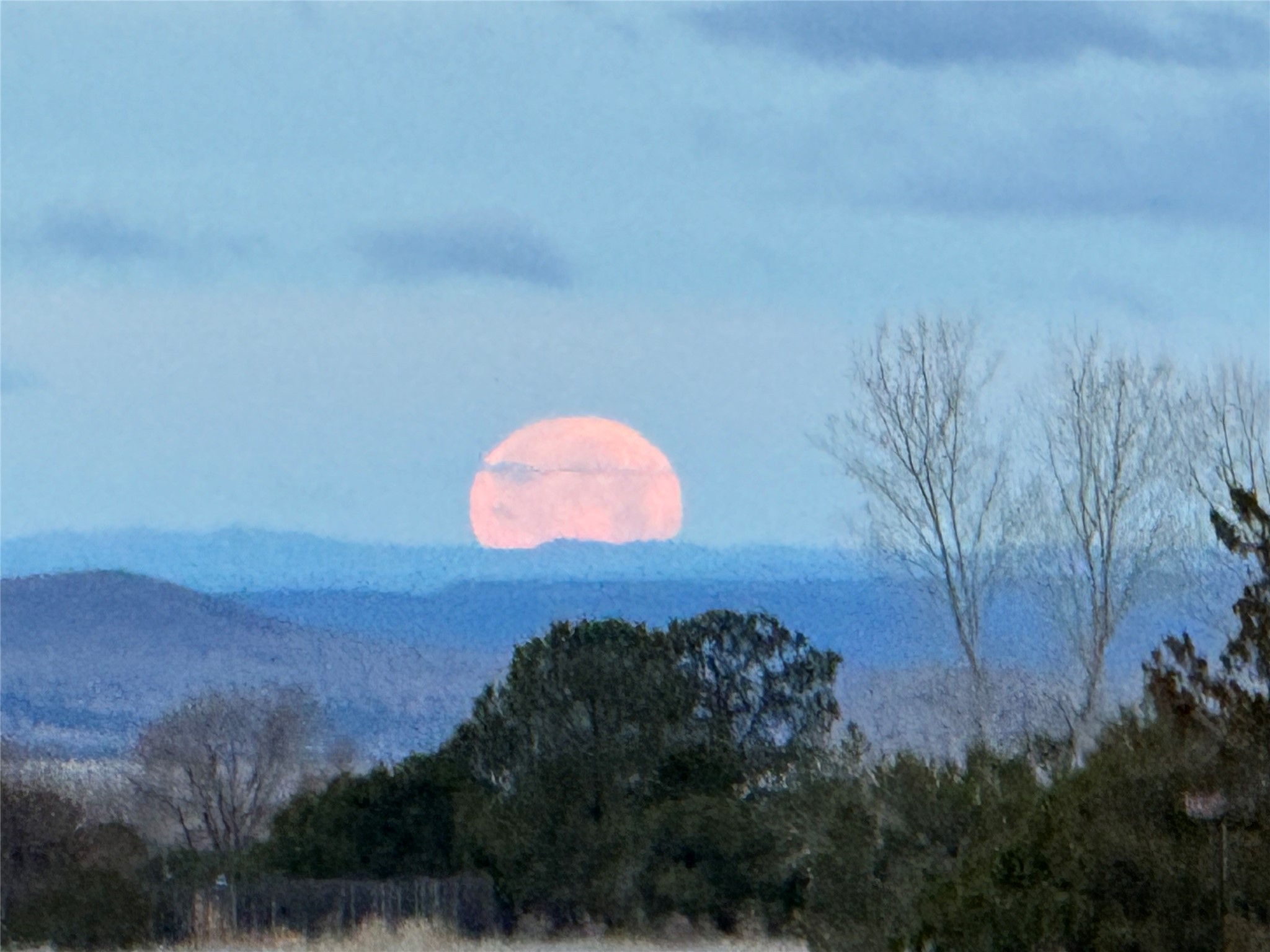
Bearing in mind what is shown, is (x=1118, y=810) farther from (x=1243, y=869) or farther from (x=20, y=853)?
(x=20, y=853)

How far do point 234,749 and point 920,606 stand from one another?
839 inches

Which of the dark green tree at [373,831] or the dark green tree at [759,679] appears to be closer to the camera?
the dark green tree at [373,831]

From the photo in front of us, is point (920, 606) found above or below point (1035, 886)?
above

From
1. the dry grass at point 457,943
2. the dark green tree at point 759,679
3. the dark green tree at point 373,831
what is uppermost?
the dark green tree at point 759,679

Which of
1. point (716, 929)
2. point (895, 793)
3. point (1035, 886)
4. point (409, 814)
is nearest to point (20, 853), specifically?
point (409, 814)

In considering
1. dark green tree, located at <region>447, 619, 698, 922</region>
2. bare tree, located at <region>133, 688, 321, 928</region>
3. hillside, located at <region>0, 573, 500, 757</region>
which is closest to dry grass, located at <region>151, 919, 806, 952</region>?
dark green tree, located at <region>447, 619, 698, 922</region>

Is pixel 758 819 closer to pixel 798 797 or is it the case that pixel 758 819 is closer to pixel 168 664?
pixel 798 797

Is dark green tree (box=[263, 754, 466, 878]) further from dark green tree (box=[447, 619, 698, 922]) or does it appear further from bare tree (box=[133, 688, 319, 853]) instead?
bare tree (box=[133, 688, 319, 853])

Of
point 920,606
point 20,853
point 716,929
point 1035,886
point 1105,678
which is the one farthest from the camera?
point 920,606

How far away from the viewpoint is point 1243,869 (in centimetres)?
1134

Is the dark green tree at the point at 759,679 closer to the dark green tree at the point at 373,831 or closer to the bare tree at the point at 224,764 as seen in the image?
the dark green tree at the point at 373,831

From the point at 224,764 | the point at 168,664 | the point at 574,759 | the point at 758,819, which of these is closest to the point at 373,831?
the point at 574,759

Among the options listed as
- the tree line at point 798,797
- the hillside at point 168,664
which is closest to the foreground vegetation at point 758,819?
the tree line at point 798,797

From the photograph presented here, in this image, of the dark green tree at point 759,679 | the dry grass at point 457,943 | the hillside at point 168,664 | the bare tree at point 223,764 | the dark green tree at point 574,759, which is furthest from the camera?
the hillside at point 168,664
